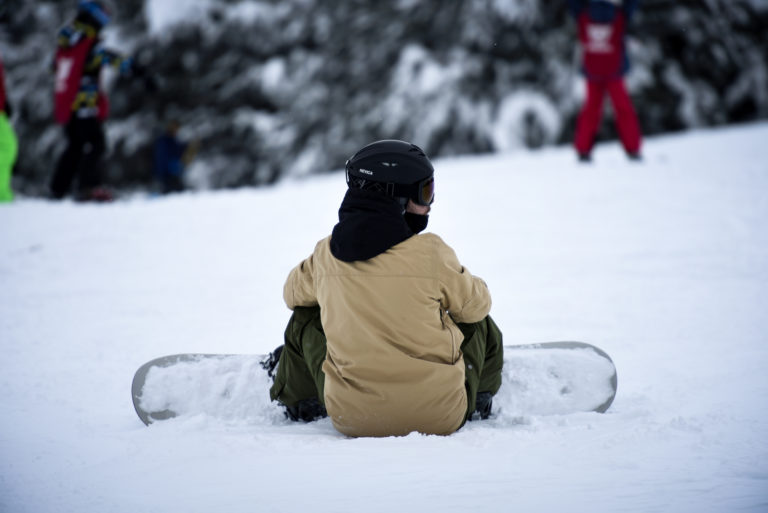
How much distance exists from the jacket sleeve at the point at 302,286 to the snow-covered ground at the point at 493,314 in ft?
1.29

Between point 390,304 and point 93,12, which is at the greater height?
point 93,12

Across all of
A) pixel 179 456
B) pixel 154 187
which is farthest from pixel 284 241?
pixel 154 187

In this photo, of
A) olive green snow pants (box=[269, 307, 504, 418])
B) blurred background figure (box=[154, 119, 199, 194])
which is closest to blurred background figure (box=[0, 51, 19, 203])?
blurred background figure (box=[154, 119, 199, 194])

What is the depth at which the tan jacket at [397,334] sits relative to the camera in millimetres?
1869

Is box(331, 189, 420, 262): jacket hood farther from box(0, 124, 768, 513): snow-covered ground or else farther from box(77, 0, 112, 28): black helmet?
box(77, 0, 112, 28): black helmet

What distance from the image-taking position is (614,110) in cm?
576

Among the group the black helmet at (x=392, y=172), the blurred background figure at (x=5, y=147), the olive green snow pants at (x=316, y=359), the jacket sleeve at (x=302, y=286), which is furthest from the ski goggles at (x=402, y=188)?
the blurred background figure at (x=5, y=147)

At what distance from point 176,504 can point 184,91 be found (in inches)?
408

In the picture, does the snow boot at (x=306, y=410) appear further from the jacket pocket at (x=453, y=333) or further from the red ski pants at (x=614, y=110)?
the red ski pants at (x=614, y=110)

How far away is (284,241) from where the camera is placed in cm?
457

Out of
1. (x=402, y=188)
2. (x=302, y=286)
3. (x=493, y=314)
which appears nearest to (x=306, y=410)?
(x=302, y=286)

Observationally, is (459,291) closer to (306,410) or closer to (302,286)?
(302,286)

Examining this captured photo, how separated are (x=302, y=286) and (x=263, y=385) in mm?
519

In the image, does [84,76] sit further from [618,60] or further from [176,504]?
[176,504]
